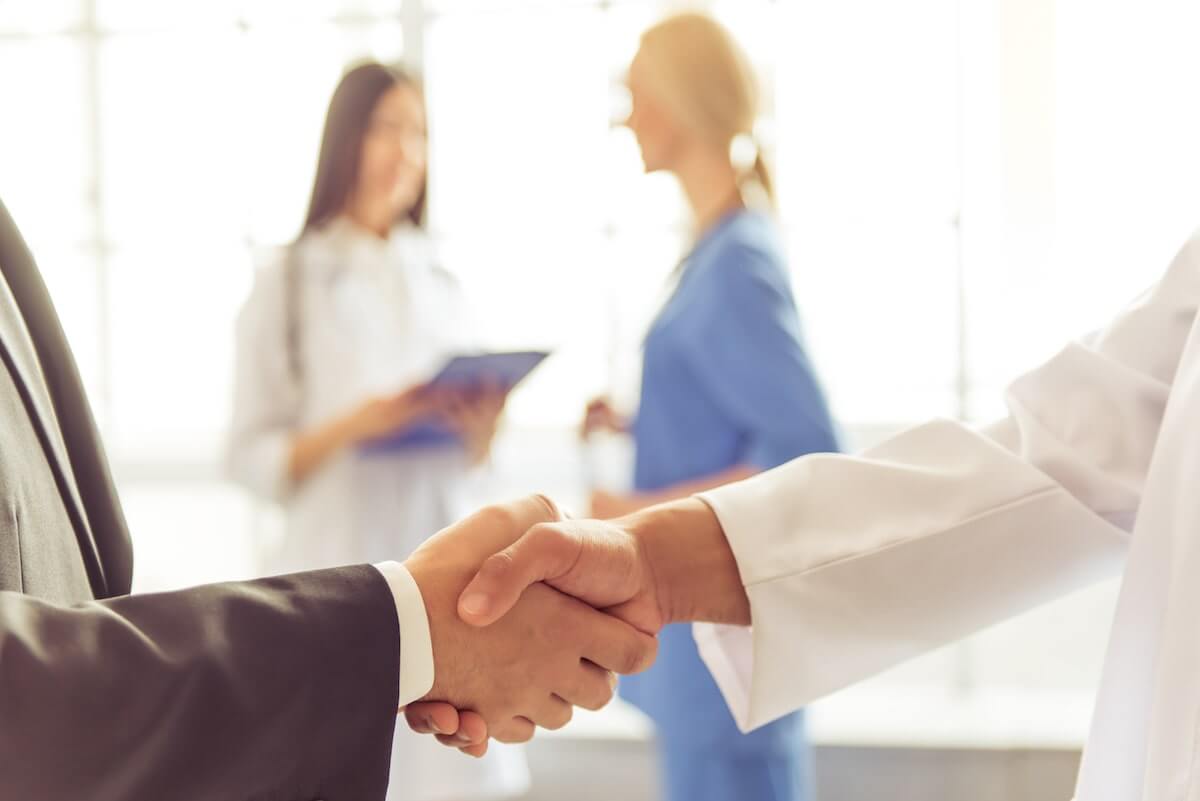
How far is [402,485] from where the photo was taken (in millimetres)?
2523

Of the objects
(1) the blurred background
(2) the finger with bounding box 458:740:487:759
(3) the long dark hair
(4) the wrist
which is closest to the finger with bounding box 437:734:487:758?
(2) the finger with bounding box 458:740:487:759

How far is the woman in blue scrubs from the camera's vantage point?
191cm

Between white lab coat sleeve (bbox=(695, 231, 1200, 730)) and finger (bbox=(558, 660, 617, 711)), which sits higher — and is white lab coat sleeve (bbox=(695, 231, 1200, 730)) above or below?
above

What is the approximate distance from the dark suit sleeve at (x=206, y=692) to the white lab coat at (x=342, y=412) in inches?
61.0

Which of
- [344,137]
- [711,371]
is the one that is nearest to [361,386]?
[344,137]

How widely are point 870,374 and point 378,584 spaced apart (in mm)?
2551

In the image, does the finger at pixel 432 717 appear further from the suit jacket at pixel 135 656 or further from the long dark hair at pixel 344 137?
the long dark hair at pixel 344 137

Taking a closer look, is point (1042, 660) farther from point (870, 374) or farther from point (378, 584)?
point (378, 584)

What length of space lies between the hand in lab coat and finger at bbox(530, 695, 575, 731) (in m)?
0.13

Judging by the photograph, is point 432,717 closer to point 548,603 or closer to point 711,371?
point 548,603

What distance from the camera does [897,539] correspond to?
3.83 ft

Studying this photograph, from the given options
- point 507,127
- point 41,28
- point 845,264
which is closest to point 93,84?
point 41,28

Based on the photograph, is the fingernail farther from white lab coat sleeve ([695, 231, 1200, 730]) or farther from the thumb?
white lab coat sleeve ([695, 231, 1200, 730])

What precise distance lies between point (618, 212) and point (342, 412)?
3.99ft
